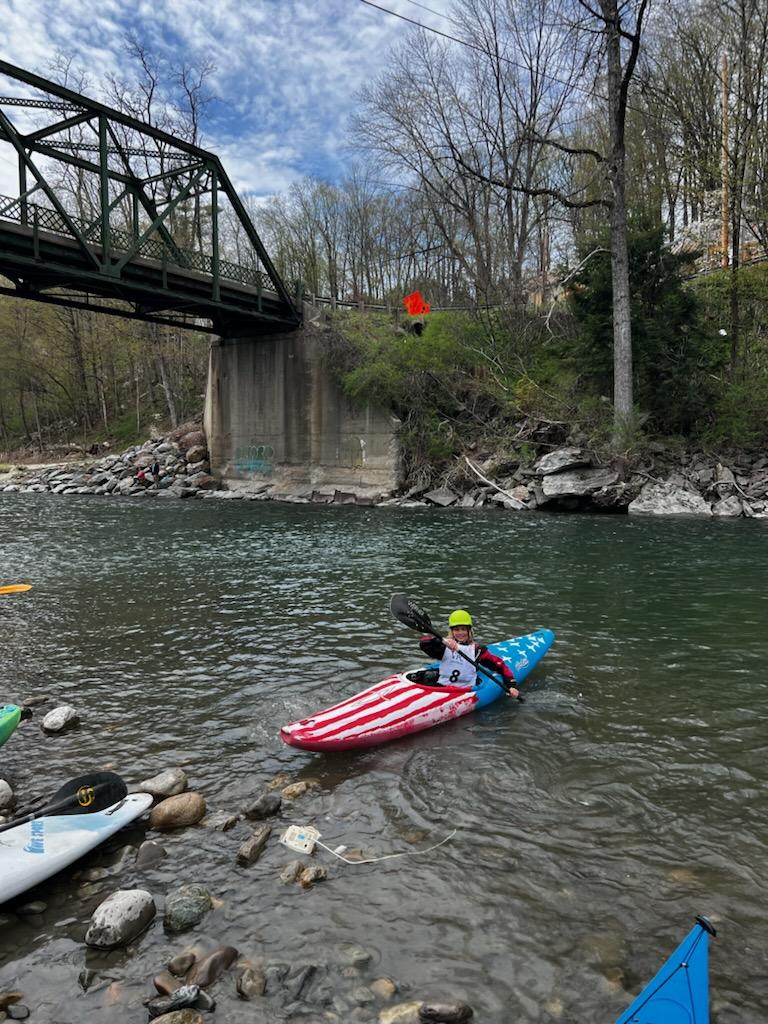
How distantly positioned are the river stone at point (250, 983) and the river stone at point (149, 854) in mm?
1224

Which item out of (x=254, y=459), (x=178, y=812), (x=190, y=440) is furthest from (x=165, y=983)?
(x=190, y=440)

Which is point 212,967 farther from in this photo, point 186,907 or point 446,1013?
point 446,1013

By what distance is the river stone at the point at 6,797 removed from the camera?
4.59 metres

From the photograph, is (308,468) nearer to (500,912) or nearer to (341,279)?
(341,279)

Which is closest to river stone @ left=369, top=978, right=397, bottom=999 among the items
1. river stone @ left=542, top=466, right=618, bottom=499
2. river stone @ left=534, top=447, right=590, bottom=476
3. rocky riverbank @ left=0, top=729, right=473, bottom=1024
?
rocky riverbank @ left=0, top=729, right=473, bottom=1024

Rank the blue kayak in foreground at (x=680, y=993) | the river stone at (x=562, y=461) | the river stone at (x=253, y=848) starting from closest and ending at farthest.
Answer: the blue kayak in foreground at (x=680, y=993), the river stone at (x=253, y=848), the river stone at (x=562, y=461)

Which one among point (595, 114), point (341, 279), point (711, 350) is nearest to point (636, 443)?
point (711, 350)

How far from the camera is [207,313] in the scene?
95.6 feet

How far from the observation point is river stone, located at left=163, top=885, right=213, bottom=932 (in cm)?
343

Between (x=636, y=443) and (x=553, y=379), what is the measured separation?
232 inches

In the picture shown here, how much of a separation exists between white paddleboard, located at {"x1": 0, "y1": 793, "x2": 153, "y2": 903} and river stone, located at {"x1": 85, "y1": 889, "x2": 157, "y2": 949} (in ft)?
1.47

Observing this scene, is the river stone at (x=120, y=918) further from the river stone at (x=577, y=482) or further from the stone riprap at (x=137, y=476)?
the stone riprap at (x=137, y=476)

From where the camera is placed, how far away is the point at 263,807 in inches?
179

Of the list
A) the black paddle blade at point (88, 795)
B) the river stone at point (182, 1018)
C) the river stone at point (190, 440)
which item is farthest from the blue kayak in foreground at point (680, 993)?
the river stone at point (190, 440)
